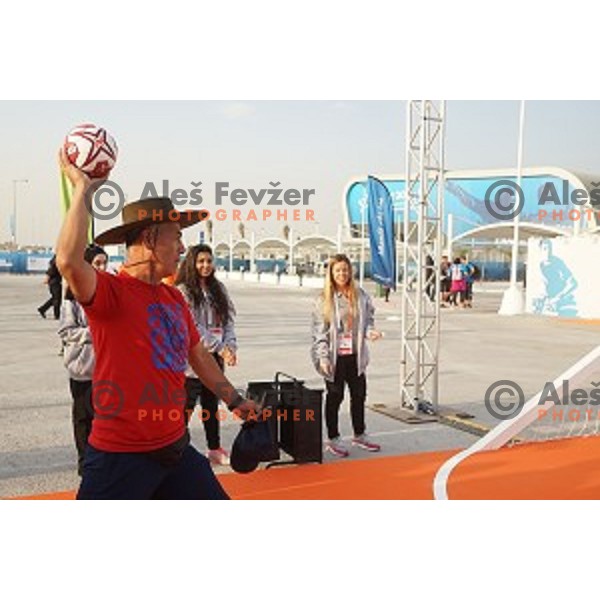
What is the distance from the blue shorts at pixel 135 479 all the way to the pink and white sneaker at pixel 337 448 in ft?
8.89

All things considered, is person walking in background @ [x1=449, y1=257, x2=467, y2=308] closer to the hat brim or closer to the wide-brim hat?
the hat brim

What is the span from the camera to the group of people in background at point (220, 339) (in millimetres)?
4547

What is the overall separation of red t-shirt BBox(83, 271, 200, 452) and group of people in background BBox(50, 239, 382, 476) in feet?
5.70

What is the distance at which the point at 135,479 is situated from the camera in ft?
8.77

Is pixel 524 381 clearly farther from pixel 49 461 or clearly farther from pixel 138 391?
pixel 138 391

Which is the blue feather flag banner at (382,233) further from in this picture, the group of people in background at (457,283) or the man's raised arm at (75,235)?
the group of people in background at (457,283)

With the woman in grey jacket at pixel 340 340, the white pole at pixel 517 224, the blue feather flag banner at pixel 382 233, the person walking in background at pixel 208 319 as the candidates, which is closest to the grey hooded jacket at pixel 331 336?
the woman in grey jacket at pixel 340 340

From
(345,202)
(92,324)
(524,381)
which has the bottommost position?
(524,381)

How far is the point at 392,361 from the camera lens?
10562mm

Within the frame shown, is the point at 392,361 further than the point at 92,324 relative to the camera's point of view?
Yes

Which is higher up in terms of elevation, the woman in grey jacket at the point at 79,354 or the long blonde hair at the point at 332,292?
the long blonde hair at the point at 332,292

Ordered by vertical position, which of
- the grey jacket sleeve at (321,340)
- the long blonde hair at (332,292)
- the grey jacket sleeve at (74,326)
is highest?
the long blonde hair at (332,292)

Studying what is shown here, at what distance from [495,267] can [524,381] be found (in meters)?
47.0

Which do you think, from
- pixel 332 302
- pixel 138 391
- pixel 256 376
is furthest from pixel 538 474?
pixel 256 376
